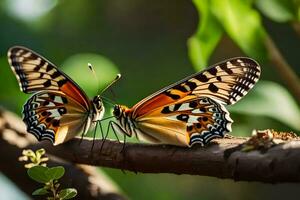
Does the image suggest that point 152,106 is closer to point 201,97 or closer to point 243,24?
point 201,97

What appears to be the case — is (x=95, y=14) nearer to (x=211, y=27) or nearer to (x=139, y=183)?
(x=139, y=183)

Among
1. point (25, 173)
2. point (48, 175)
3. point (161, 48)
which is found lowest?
point (161, 48)

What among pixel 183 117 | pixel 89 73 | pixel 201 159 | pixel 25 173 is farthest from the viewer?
pixel 89 73

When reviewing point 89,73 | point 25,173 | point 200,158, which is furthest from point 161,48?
point 200,158

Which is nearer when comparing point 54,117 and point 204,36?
point 54,117

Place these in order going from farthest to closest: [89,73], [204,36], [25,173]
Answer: [89,73], [204,36], [25,173]

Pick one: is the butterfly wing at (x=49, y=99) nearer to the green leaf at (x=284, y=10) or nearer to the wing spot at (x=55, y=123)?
the wing spot at (x=55, y=123)

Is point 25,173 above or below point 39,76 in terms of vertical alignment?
below

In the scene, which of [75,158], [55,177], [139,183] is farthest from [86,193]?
[139,183]
